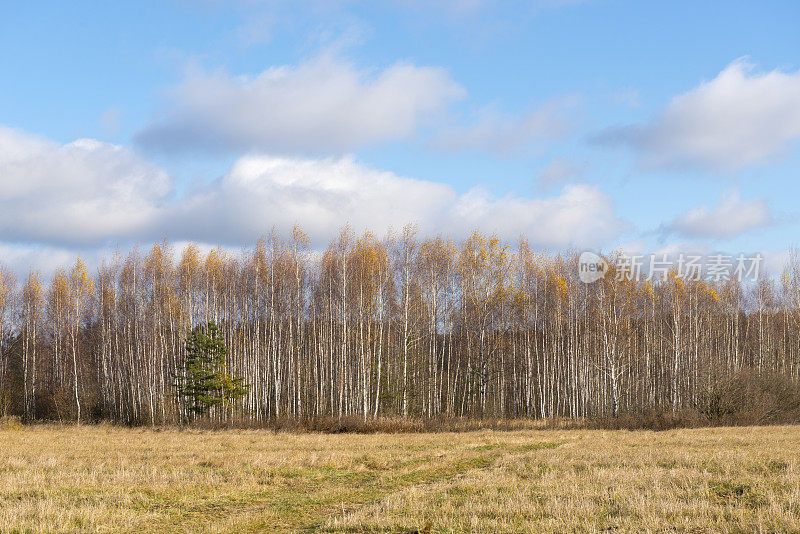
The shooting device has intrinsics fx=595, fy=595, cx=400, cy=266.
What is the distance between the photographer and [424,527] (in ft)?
29.8

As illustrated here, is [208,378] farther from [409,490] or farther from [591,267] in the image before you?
[591,267]

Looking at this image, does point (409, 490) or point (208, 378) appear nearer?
point (409, 490)

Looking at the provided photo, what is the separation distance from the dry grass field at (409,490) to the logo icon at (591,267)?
2506cm

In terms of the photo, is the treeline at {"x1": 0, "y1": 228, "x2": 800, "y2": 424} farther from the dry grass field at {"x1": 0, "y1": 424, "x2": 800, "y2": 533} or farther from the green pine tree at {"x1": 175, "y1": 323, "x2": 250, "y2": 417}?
the dry grass field at {"x1": 0, "y1": 424, "x2": 800, "y2": 533}

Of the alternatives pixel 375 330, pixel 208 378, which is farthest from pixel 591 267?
pixel 208 378

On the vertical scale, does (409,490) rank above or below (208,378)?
above

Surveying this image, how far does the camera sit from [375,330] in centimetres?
4031

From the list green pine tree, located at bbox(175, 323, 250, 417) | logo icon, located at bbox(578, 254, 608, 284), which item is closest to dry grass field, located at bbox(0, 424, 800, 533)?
green pine tree, located at bbox(175, 323, 250, 417)

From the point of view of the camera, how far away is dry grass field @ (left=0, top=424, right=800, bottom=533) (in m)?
9.43

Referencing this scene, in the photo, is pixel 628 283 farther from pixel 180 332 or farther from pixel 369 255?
pixel 180 332

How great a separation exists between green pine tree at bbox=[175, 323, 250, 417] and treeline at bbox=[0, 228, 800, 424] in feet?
8.97

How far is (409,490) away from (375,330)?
27.9 metres

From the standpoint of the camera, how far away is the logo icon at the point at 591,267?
150ft

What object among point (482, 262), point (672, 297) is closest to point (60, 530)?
point (482, 262)
